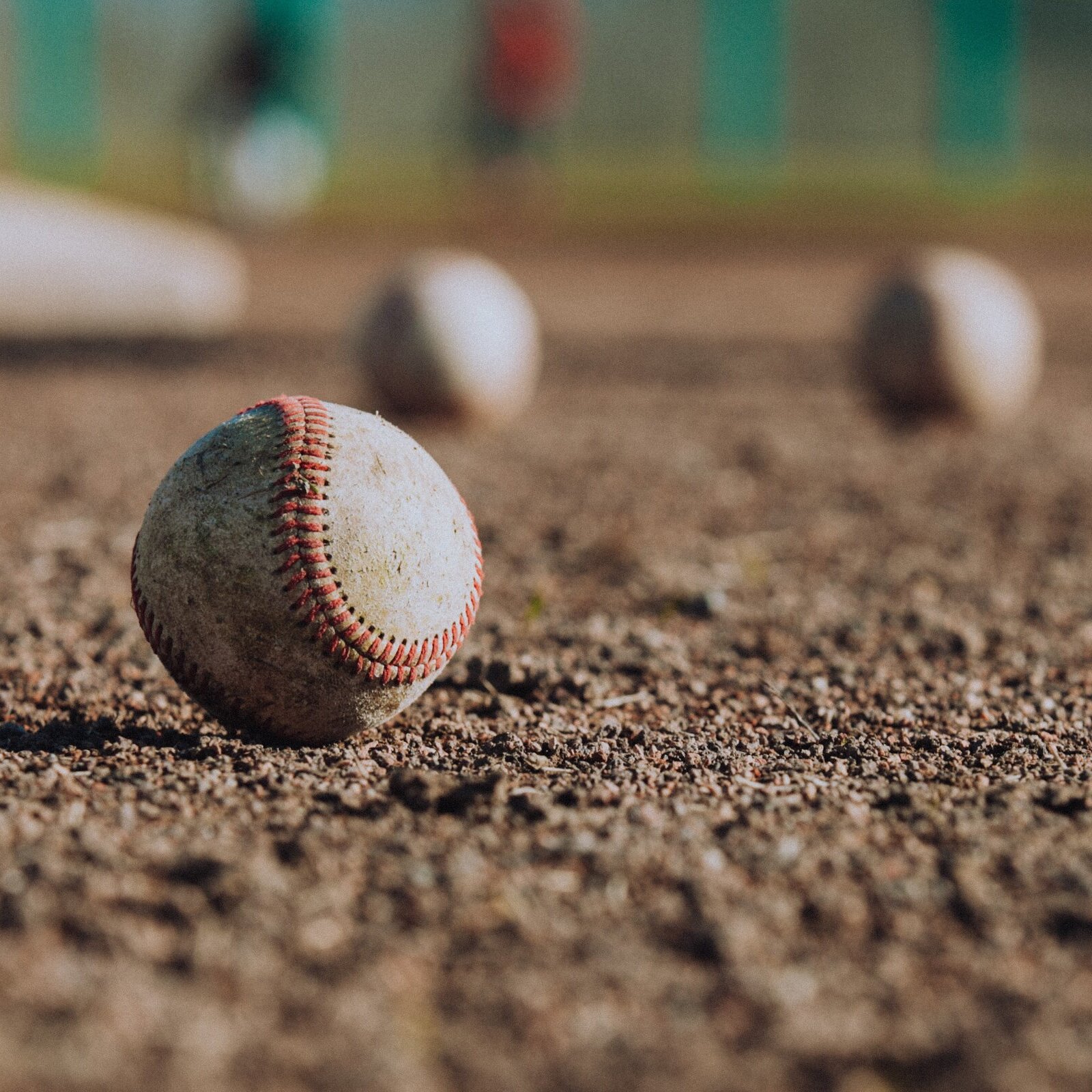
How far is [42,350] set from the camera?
11.6 m

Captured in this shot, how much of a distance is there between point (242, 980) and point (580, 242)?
69.7 feet

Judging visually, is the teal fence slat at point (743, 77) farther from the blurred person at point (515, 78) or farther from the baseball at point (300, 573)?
the baseball at point (300, 573)

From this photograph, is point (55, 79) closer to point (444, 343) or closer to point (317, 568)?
point (444, 343)

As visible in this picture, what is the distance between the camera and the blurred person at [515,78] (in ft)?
91.1

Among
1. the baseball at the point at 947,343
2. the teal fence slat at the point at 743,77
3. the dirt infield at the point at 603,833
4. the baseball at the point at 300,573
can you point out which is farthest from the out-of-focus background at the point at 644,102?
the baseball at the point at 300,573

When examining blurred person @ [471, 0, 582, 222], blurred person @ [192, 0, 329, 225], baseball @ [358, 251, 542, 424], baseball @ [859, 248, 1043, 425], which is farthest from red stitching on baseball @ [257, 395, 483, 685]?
blurred person @ [471, 0, 582, 222]

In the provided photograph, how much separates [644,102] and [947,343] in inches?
1527

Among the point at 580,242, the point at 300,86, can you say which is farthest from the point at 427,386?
the point at 300,86

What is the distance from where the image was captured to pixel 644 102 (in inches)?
1778

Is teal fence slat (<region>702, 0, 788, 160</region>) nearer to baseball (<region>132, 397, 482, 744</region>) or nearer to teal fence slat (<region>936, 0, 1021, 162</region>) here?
teal fence slat (<region>936, 0, 1021, 162</region>)

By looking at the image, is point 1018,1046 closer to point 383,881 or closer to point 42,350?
point 383,881

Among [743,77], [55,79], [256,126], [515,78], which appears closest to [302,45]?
[256,126]

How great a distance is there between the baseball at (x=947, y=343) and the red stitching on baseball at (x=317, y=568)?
5318mm

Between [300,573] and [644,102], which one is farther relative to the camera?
[644,102]
